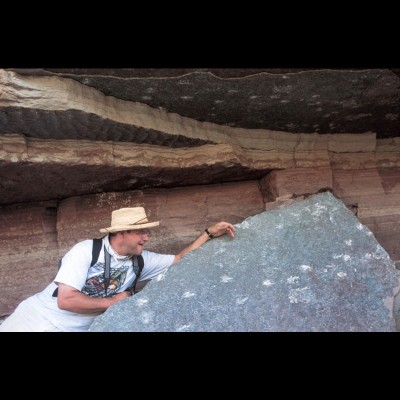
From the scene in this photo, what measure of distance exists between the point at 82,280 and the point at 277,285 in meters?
1.19

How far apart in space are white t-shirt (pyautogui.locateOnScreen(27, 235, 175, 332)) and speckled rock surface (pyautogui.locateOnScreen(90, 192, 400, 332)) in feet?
0.89

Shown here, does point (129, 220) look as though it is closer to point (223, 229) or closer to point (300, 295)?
point (223, 229)

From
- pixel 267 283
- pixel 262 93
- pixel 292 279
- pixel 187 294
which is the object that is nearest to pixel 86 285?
pixel 187 294

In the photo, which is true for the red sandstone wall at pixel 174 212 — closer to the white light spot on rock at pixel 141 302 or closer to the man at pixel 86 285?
the man at pixel 86 285

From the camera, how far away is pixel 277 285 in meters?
3.05

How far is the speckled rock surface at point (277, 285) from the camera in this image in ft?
9.21

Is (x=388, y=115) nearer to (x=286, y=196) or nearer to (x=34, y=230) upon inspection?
(x=286, y=196)

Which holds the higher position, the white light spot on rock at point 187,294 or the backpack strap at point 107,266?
the backpack strap at point 107,266

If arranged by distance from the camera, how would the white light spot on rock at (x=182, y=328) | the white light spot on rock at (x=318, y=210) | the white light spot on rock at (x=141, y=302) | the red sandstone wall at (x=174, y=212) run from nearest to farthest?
the white light spot on rock at (x=182, y=328) < the white light spot on rock at (x=141, y=302) < the white light spot on rock at (x=318, y=210) < the red sandstone wall at (x=174, y=212)

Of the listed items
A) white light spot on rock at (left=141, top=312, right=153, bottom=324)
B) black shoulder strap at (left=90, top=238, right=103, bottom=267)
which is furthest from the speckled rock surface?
black shoulder strap at (left=90, top=238, right=103, bottom=267)

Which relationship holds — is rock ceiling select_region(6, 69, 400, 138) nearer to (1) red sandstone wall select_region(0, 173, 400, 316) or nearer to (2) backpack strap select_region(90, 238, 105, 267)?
(1) red sandstone wall select_region(0, 173, 400, 316)

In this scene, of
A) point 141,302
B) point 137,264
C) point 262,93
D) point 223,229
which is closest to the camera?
point 141,302

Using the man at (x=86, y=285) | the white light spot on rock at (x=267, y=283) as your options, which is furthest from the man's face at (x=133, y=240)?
the white light spot on rock at (x=267, y=283)

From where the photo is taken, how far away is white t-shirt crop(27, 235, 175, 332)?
2.97 m
